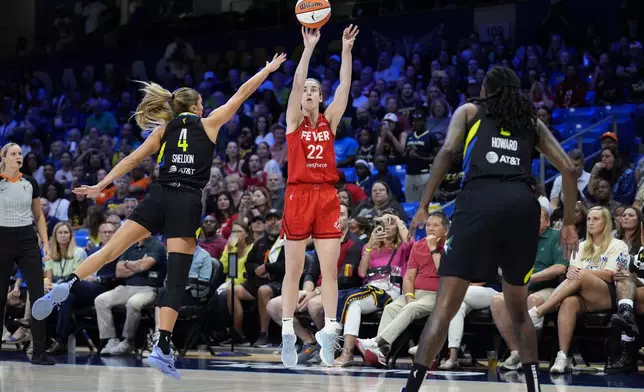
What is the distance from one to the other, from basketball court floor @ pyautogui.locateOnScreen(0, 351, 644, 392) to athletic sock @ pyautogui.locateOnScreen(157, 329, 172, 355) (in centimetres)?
26

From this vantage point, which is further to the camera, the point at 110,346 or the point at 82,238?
the point at 82,238

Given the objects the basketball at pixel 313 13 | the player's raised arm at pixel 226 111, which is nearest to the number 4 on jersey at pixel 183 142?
the player's raised arm at pixel 226 111

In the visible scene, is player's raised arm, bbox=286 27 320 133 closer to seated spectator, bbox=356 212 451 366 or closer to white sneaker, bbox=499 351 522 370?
seated spectator, bbox=356 212 451 366

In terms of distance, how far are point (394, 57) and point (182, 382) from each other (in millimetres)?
11245

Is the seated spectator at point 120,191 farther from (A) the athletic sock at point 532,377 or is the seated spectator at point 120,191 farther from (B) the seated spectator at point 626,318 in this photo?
(A) the athletic sock at point 532,377

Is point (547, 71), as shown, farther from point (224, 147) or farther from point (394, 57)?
point (224, 147)

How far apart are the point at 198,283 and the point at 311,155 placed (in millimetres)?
4121

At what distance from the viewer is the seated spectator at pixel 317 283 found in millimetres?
9945

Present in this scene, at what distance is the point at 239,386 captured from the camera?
6438 millimetres

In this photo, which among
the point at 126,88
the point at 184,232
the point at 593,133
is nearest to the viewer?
the point at 184,232

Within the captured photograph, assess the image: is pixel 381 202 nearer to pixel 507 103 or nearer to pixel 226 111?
pixel 226 111

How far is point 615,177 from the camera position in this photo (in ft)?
37.2

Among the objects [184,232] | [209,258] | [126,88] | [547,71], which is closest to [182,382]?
[184,232]

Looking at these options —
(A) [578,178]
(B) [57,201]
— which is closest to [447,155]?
(A) [578,178]
